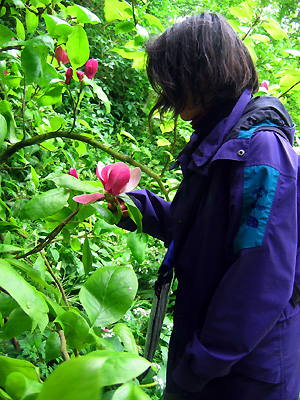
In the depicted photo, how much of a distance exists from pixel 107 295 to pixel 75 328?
0.06 metres

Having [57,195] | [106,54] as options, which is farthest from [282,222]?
[106,54]

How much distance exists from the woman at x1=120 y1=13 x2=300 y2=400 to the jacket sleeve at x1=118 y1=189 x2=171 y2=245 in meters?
0.15

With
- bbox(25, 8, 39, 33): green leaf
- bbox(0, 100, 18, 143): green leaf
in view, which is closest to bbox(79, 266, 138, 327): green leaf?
bbox(0, 100, 18, 143): green leaf

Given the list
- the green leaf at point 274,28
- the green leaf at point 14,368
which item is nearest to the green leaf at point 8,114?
the green leaf at point 14,368

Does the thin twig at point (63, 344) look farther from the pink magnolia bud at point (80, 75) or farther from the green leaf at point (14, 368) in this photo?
the pink magnolia bud at point (80, 75)

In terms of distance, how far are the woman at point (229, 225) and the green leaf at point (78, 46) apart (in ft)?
0.97

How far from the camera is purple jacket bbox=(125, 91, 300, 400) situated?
2.85ft

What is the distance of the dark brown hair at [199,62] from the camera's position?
1015 millimetres

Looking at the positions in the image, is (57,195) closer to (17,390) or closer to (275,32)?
(17,390)

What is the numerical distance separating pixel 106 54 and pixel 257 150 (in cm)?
461

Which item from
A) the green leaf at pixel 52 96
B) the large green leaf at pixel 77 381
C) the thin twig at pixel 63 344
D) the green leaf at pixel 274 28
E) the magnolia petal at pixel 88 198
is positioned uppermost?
the green leaf at pixel 274 28

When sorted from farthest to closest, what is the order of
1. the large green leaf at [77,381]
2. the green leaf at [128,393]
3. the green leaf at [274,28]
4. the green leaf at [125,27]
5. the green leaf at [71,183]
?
the green leaf at [274,28], the green leaf at [125,27], the green leaf at [71,183], the green leaf at [128,393], the large green leaf at [77,381]

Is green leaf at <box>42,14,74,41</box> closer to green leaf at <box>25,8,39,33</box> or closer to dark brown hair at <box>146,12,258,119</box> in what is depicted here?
green leaf at <box>25,8,39,33</box>

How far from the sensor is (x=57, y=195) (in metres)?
0.67
